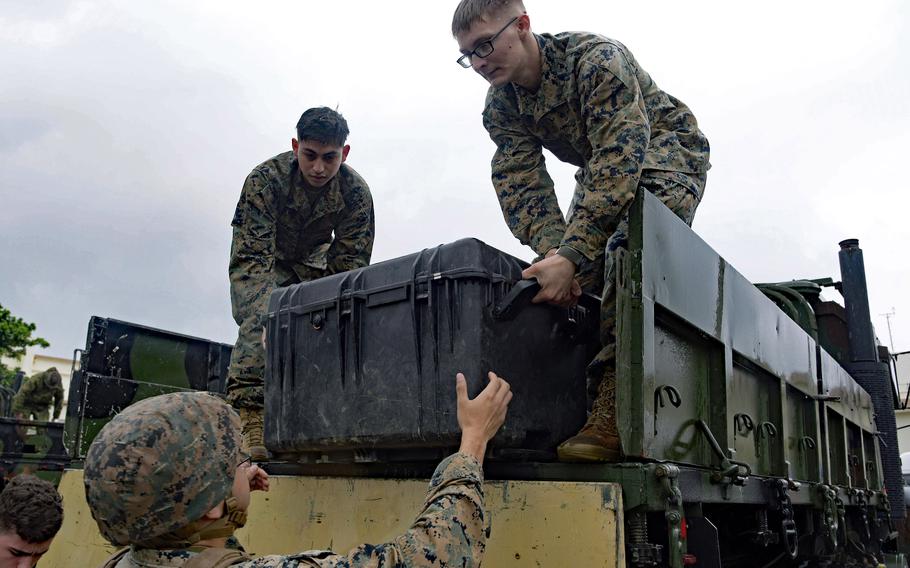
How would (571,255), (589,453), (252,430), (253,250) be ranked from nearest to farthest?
1. (589,453)
2. (571,255)
3. (252,430)
4. (253,250)

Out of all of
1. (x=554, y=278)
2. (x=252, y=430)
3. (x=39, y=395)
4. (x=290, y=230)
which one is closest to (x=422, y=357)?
(x=554, y=278)

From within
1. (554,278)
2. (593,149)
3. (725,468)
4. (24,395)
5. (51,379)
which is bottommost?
(725,468)

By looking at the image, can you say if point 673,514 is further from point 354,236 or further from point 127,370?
point 127,370

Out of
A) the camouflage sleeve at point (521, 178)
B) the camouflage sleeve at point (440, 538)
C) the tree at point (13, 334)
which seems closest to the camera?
the camouflage sleeve at point (440, 538)

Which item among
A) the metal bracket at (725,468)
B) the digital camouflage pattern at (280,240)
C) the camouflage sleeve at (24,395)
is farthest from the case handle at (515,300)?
the camouflage sleeve at (24,395)

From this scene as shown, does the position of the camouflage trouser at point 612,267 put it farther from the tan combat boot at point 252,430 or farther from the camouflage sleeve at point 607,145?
the tan combat boot at point 252,430

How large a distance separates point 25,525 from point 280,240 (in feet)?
5.94

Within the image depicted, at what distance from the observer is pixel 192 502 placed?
147 cm

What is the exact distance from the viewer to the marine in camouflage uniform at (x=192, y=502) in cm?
144

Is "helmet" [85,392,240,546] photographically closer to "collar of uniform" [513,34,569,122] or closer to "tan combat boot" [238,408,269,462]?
"tan combat boot" [238,408,269,462]

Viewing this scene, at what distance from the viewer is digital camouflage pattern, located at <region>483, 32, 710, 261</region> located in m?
2.35

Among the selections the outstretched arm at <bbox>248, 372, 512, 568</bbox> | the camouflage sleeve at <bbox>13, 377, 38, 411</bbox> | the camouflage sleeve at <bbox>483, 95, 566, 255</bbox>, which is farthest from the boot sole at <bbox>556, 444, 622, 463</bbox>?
the camouflage sleeve at <bbox>13, 377, 38, 411</bbox>

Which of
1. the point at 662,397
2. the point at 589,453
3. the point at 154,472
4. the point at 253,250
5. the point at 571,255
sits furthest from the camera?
the point at 253,250

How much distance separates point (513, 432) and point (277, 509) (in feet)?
3.30
